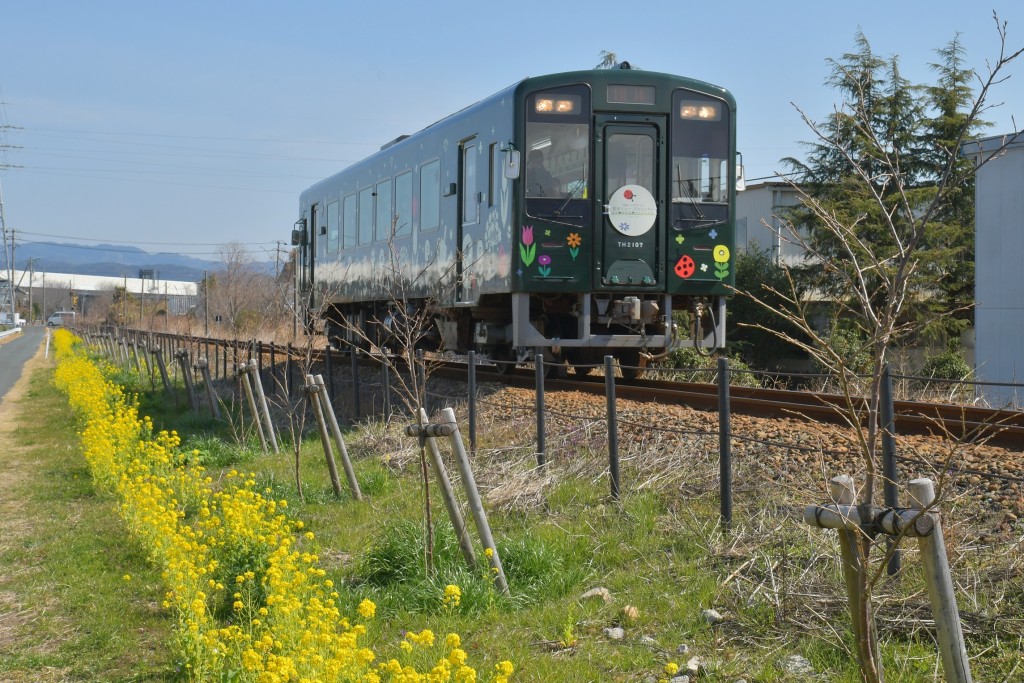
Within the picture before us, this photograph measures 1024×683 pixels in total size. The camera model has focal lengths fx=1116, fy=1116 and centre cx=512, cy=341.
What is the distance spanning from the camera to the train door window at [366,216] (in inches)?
680

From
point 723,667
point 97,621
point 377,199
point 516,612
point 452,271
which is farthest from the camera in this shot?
point 377,199

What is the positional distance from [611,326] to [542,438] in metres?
4.63

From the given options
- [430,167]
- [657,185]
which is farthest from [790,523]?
[430,167]

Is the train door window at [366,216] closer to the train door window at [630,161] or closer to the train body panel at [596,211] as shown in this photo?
the train body panel at [596,211]

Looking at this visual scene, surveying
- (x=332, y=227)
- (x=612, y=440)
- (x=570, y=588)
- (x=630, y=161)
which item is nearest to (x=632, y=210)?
(x=630, y=161)

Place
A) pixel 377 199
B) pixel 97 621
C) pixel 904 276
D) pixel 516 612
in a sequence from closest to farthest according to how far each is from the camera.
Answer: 1. pixel 904 276
2. pixel 516 612
3. pixel 97 621
4. pixel 377 199

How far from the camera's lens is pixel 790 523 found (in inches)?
234

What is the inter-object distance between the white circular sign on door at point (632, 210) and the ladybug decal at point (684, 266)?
536mm

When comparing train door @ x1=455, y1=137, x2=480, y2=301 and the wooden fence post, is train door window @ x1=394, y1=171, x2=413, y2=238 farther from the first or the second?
the wooden fence post

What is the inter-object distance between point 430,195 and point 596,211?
3.26 meters

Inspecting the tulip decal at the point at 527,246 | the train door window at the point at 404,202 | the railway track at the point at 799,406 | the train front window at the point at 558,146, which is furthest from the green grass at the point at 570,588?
the train door window at the point at 404,202

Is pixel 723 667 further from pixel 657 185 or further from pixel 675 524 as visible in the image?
pixel 657 185

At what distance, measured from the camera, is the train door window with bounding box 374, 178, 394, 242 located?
16.4m

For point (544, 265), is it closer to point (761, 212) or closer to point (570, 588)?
point (570, 588)
